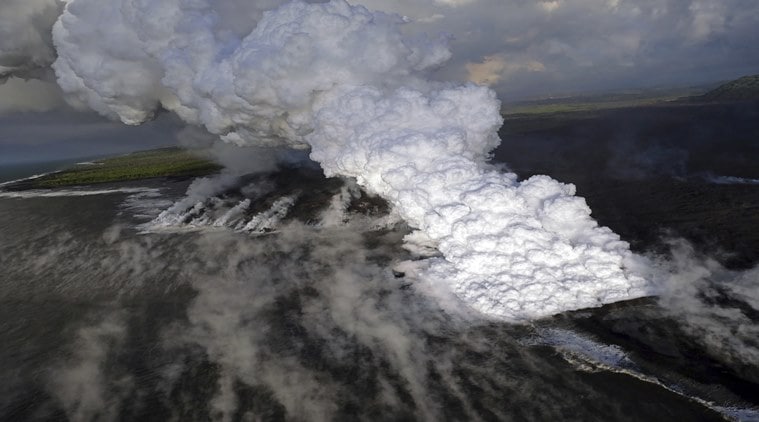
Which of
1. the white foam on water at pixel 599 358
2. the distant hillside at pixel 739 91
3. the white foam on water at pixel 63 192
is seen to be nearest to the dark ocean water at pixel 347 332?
the white foam on water at pixel 599 358

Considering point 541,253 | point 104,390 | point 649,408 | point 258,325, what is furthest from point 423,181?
point 104,390

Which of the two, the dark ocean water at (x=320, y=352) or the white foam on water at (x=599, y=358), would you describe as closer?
the white foam on water at (x=599, y=358)

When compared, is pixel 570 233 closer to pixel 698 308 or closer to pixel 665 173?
pixel 698 308

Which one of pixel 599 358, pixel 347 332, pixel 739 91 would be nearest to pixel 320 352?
pixel 347 332

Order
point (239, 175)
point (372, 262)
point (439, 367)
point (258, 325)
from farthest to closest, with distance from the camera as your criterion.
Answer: point (239, 175)
point (372, 262)
point (258, 325)
point (439, 367)

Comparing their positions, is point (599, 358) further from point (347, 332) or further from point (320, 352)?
point (320, 352)

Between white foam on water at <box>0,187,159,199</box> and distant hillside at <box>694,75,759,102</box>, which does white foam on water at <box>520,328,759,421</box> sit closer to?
white foam on water at <box>0,187,159,199</box>

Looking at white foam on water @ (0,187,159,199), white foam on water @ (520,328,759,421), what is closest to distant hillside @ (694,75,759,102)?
white foam on water @ (520,328,759,421)

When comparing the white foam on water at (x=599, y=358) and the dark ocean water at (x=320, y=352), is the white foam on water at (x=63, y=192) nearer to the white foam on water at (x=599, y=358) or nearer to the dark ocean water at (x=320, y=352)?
the dark ocean water at (x=320, y=352)
